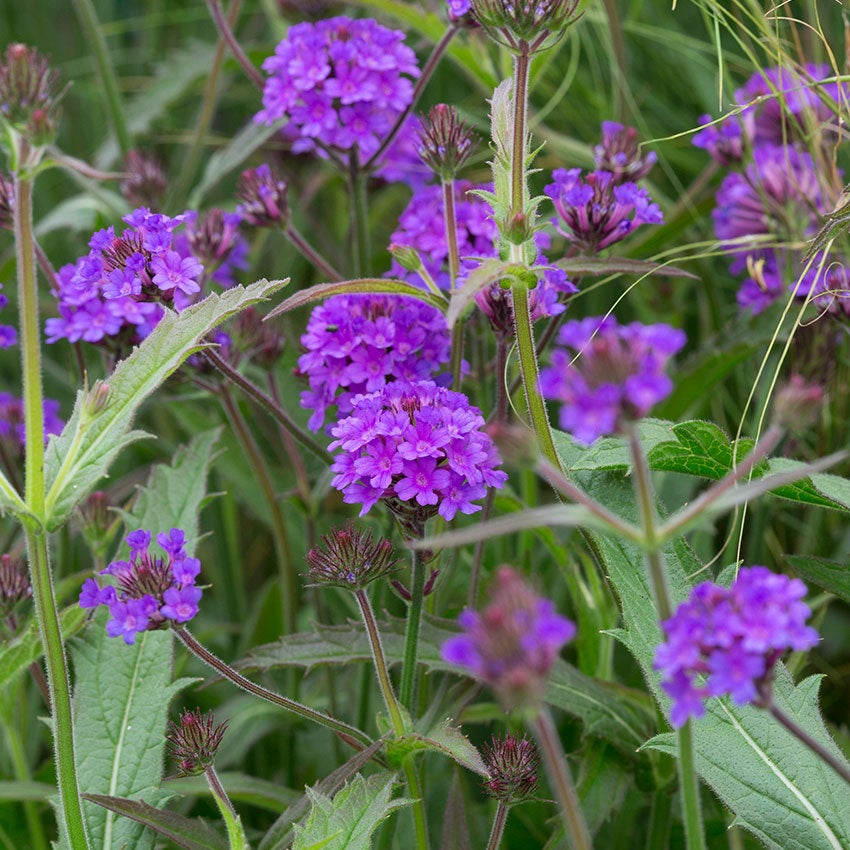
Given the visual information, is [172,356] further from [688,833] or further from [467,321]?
[688,833]

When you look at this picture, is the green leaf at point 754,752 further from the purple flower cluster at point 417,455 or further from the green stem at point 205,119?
the green stem at point 205,119

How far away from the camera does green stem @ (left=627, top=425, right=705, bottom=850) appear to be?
890mm

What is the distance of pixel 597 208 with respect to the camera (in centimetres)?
152

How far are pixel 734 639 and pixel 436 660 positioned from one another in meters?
0.68

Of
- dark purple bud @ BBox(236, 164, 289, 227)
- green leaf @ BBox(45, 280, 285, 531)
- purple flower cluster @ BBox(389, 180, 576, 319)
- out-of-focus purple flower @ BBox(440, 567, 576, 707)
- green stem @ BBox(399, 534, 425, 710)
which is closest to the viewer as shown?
out-of-focus purple flower @ BBox(440, 567, 576, 707)

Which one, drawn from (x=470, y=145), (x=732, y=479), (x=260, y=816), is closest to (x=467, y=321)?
(x=470, y=145)

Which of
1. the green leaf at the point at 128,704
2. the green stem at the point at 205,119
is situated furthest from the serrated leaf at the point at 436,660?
the green stem at the point at 205,119

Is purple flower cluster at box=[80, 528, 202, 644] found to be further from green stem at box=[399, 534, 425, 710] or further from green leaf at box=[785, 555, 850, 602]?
green leaf at box=[785, 555, 850, 602]

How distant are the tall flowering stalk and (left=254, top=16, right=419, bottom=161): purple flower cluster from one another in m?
0.55

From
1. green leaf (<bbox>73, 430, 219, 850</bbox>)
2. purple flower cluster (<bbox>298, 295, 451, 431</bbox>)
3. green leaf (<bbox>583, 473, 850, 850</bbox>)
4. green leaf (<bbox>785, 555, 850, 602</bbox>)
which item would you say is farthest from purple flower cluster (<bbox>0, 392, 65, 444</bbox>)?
green leaf (<bbox>785, 555, 850, 602</bbox>)

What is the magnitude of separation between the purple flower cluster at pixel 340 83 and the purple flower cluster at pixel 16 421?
0.63 metres

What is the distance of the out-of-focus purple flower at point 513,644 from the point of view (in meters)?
0.75

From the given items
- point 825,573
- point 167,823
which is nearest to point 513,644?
point 167,823

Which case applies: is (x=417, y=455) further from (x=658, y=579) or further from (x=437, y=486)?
(x=658, y=579)
